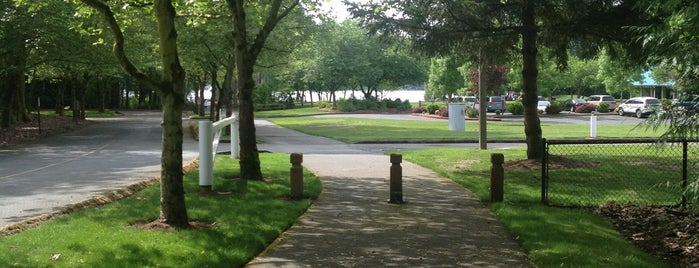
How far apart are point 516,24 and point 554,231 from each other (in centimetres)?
858

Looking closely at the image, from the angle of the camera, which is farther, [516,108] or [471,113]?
[516,108]

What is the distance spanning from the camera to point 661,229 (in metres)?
7.90

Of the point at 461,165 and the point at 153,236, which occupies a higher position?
the point at 153,236

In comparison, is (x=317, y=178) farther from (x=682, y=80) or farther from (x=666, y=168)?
(x=682, y=80)

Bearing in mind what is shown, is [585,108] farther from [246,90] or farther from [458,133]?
[246,90]

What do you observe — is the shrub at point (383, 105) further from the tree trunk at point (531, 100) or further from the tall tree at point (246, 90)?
the tall tree at point (246, 90)

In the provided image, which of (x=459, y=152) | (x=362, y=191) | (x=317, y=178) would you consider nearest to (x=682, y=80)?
(x=362, y=191)

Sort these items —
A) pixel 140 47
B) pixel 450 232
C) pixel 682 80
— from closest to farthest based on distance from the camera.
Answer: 1. pixel 682 80
2. pixel 450 232
3. pixel 140 47

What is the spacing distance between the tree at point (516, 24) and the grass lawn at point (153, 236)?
198 inches

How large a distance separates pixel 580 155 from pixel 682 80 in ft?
34.8

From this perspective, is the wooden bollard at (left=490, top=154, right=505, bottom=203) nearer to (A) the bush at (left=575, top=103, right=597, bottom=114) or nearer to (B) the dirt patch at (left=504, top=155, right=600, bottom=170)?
(B) the dirt patch at (left=504, top=155, right=600, bottom=170)

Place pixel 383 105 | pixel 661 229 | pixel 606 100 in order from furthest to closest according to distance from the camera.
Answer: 1. pixel 383 105
2. pixel 606 100
3. pixel 661 229

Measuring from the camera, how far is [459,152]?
18250mm

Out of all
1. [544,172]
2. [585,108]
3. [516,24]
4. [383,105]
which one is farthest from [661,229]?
[383,105]
